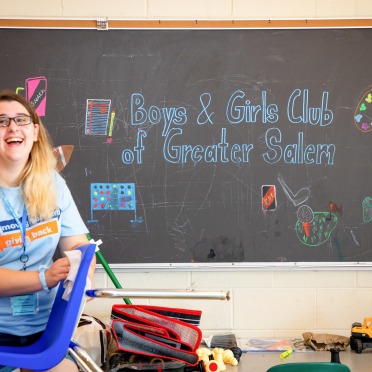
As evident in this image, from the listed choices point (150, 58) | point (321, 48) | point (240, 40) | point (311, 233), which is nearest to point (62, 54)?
point (150, 58)

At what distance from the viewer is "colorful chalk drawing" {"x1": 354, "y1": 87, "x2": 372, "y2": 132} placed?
3.40 metres

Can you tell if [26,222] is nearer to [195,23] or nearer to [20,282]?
[20,282]

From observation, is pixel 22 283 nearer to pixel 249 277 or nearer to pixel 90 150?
pixel 90 150

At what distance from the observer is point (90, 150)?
3391 mm

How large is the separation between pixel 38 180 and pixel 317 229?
173 centimetres

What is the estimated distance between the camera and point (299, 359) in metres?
3.06

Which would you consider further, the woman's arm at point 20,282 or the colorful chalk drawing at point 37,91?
the colorful chalk drawing at point 37,91

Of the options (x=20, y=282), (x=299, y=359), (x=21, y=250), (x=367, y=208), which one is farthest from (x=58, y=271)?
(x=367, y=208)

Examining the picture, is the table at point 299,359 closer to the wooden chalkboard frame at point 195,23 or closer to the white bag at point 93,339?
the white bag at point 93,339

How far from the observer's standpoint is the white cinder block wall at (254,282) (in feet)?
11.1

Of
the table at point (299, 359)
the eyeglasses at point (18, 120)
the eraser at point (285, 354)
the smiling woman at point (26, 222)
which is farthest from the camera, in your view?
the eraser at point (285, 354)

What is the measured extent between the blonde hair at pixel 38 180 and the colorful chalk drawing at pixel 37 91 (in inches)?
43.4

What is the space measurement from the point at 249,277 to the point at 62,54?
1.56 metres

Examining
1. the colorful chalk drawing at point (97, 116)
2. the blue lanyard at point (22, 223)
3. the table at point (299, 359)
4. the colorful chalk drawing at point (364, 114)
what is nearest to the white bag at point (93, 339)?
the table at point (299, 359)
